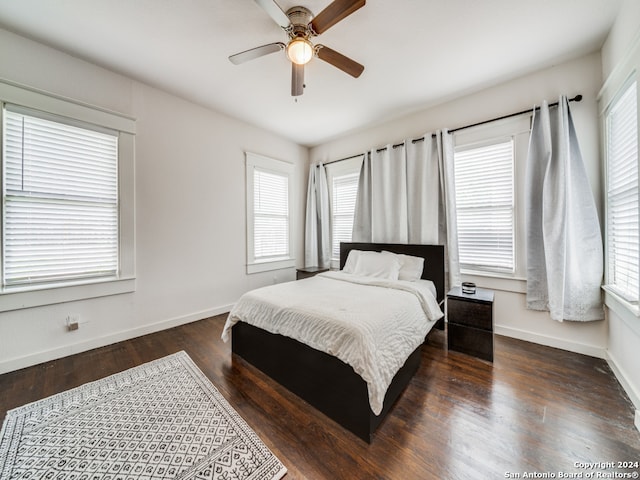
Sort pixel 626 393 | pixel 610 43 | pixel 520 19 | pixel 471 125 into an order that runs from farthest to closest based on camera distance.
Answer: pixel 471 125 < pixel 610 43 < pixel 520 19 < pixel 626 393

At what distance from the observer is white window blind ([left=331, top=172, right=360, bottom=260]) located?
13.7ft

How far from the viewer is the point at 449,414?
62.9 inches

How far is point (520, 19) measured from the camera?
6.26ft

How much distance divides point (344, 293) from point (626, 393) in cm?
215

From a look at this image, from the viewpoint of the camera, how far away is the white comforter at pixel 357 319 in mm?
1457

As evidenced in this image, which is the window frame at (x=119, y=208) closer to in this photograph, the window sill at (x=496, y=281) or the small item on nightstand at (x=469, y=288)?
the small item on nightstand at (x=469, y=288)

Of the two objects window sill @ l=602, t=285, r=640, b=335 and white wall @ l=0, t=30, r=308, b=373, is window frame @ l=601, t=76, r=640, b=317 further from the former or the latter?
white wall @ l=0, t=30, r=308, b=373

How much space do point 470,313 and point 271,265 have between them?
295 centimetres

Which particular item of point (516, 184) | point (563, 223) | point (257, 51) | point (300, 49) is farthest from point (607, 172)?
point (257, 51)

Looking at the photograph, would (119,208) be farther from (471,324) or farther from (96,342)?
(471,324)

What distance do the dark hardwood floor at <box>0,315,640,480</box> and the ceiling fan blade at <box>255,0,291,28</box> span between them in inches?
103

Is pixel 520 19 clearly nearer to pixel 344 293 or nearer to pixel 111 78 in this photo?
pixel 344 293

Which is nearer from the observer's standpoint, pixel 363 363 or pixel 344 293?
pixel 363 363

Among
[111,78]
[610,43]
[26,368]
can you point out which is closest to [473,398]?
[610,43]
